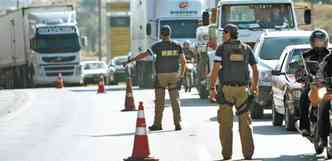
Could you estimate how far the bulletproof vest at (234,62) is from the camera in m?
15.2

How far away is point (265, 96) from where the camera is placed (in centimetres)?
2303

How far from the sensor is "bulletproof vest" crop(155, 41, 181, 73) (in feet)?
68.6

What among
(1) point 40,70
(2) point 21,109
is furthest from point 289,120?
(1) point 40,70

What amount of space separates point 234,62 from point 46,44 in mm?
38812

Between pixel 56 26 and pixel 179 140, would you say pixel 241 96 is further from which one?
pixel 56 26

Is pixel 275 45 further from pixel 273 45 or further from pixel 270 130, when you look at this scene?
pixel 270 130

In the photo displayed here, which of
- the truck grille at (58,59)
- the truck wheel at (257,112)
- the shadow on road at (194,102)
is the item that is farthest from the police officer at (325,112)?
the truck grille at (58,59)

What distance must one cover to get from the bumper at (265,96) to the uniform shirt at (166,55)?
2.63 meters

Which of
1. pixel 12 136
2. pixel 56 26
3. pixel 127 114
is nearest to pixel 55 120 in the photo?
pixel 127 114

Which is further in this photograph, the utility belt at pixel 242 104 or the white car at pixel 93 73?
the white car at pixel 93 73

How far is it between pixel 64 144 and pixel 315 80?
5.57 m

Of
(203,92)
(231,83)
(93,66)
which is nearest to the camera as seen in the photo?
(231,83)

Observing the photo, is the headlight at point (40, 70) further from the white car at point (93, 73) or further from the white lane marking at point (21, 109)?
the white lane marking at point (21, 109)

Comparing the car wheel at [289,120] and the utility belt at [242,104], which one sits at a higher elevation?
the utility belt at [242,104]
